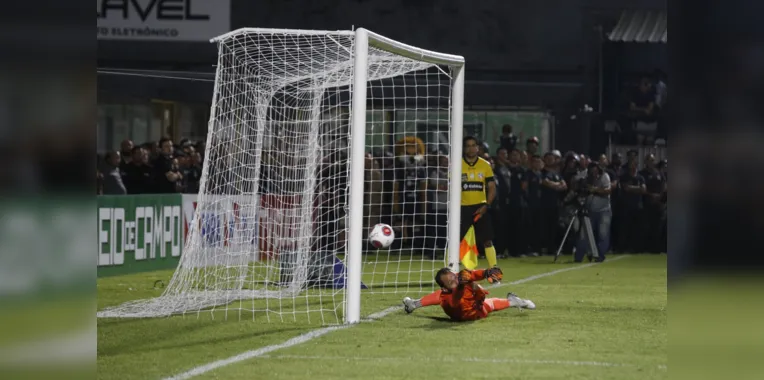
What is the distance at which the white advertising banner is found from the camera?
23875mm

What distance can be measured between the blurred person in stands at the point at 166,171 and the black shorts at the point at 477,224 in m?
5.94

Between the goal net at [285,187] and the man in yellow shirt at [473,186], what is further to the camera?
the man in yellow shirt at [473,186]

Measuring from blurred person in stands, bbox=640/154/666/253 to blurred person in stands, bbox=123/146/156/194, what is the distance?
9.61 metres

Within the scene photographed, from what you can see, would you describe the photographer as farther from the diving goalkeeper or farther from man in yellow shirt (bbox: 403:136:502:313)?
the diving goalkeeper

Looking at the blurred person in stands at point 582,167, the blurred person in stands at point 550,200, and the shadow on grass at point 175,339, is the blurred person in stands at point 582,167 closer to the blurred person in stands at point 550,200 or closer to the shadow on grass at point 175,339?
the blurred person in stands at point 550,200

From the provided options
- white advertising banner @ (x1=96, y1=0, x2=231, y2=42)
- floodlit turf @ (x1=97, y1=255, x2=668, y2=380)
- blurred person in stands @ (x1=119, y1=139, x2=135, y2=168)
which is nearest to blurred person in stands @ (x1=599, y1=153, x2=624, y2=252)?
white advertising banner @ (x1=96, y1=0, x2=231, y2=42)

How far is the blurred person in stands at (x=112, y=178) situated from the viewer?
16625 millimetres

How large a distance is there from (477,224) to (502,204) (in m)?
6.18

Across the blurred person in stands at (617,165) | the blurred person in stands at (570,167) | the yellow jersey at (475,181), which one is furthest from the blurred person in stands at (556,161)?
the yellow jersey at (475,181)
